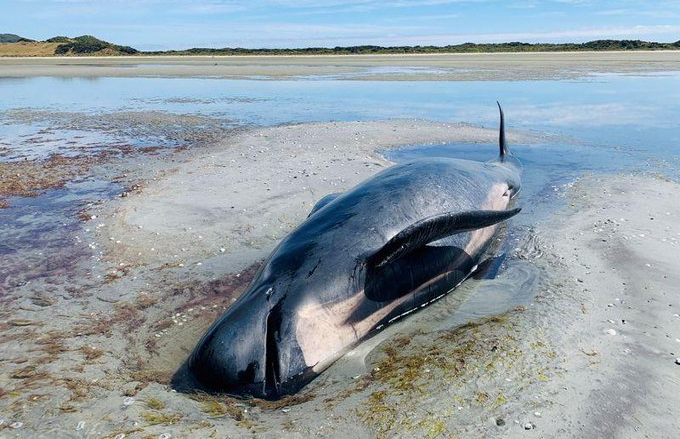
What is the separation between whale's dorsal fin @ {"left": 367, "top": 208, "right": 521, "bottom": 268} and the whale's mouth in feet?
3.63

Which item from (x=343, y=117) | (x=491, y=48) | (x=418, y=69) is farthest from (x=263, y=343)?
(x=491, y=48)

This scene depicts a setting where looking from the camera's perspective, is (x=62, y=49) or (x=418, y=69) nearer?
(x=418, y=69)

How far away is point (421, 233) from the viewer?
468cm

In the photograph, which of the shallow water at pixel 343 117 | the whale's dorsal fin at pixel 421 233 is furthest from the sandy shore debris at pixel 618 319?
the whale's dorsal fin at pixel 421 233

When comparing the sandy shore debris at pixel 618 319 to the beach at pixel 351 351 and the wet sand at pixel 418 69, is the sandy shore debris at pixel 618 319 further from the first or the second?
the wet sand at pixel 418 69

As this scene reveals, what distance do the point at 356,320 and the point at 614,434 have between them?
2.11 m

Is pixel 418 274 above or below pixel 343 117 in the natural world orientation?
below

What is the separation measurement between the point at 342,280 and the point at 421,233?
0.85 m

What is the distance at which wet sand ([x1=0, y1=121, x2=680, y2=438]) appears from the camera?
351 centimetres

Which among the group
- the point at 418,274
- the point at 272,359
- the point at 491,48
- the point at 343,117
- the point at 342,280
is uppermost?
the point at 491,48

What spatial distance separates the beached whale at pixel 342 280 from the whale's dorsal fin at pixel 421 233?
0.03ft

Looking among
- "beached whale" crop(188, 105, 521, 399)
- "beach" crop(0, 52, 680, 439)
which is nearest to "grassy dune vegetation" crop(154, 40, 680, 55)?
"beach" crop(0, 52, 680, 439)

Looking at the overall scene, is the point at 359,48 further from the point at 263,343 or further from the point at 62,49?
the point at 263,343

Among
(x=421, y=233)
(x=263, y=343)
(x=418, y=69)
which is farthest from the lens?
(x=418, y=69)
